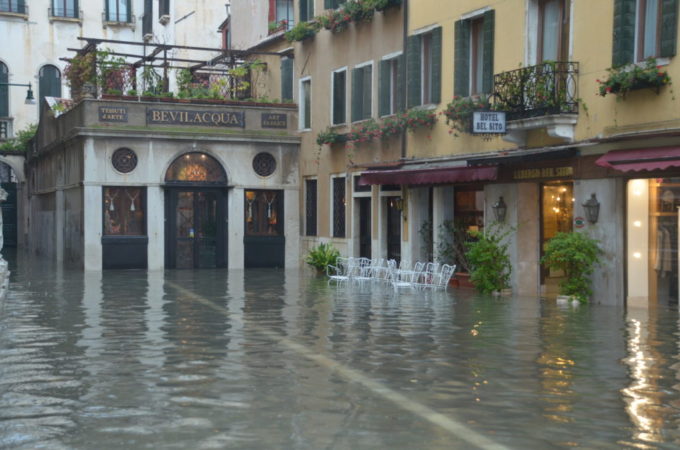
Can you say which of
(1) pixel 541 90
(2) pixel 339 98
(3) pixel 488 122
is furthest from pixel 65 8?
(1) pixel 541 90

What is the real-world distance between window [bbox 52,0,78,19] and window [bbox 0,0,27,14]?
159 centimetres

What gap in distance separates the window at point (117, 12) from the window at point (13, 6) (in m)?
4.35

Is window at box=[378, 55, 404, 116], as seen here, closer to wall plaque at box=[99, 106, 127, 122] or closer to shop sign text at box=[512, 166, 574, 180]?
shop sign text at box=[512, 166, 574, 180]

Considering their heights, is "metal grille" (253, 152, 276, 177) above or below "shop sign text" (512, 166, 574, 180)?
above

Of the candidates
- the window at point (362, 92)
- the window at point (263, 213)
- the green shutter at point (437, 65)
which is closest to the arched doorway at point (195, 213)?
the window at point (263, 213)

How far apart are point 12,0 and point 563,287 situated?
3798cm

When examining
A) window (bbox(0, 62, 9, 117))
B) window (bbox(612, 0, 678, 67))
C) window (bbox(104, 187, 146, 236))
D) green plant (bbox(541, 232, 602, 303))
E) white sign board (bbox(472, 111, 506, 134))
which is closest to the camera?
window (bbox(612, 0, 678, 67))

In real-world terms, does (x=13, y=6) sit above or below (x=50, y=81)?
above

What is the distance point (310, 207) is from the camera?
28172 millimetres

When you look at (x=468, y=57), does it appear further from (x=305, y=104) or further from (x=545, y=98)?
(x=305, y=104)

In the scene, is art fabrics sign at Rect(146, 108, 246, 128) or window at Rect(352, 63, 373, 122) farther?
art fabrics sign at Rect(146, 108, 246, 128)

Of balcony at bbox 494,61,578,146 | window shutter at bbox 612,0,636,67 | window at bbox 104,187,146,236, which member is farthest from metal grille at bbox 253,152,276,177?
window shutter at bbox 612,0,636,67

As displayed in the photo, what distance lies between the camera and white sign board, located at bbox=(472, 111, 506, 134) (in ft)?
57.9

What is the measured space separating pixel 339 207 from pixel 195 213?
4.11m
